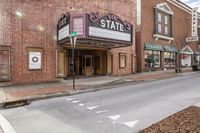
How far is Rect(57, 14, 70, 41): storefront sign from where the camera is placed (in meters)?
16.1

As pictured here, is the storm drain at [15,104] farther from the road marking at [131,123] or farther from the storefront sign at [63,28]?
the storefront sign at [63,28]

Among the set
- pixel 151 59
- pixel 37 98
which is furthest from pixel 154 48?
pixel 37 98

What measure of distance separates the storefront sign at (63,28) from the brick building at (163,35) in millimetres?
12401

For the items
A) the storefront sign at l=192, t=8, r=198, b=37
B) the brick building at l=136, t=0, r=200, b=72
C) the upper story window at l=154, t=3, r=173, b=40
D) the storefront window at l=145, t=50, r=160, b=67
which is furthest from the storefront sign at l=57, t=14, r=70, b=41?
the storefront sign at l=192, t=8, r=198, b=37

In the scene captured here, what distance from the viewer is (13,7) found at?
1563 centimetres

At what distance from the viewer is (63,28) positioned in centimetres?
1684

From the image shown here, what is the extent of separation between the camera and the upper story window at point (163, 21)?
29.9m

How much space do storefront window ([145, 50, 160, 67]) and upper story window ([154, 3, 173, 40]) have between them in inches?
98.0

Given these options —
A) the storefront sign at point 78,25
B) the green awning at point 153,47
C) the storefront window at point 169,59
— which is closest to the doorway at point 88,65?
the storefront sign at point 78,25

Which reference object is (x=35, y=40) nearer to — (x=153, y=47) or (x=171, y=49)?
(x=153, y=47)

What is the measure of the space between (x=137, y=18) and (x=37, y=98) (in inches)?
764

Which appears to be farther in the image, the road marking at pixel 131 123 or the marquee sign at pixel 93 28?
the marquee sign at pixel 93 28

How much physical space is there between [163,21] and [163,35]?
7.14ft

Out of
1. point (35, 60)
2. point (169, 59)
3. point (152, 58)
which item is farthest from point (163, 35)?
point (35, 60)
